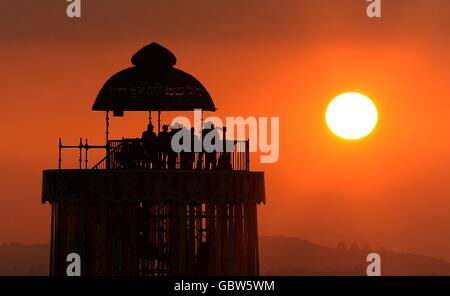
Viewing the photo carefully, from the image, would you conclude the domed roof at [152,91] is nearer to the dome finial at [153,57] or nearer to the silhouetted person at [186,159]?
the dome finial at [153,57]

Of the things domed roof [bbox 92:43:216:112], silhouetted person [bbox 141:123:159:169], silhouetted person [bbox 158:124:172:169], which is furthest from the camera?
domed roof [bbox 92:43:216:112]

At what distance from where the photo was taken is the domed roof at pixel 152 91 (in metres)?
91.8

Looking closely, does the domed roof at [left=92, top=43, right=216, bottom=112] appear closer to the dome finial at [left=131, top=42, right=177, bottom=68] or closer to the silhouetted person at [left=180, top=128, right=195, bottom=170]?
the dome finial at [left=131, top=42, right=177, bottom=68]

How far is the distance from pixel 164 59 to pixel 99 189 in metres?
7.99

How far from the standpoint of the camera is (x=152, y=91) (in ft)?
301

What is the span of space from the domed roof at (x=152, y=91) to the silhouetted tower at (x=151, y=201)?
0.17 feet

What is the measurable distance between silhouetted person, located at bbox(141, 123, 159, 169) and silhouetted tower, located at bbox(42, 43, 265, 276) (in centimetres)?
30

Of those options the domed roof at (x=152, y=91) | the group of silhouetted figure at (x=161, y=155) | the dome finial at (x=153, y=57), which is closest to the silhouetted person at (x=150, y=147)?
the group of silhouetted figure at (x=161, y=155)

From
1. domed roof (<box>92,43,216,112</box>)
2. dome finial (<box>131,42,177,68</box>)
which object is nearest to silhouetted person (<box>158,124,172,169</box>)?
domed roof (<box>92,43,216,112</box>)

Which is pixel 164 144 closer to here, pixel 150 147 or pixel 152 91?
pixel 150 147

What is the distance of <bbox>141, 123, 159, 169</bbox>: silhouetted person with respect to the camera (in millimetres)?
89625
